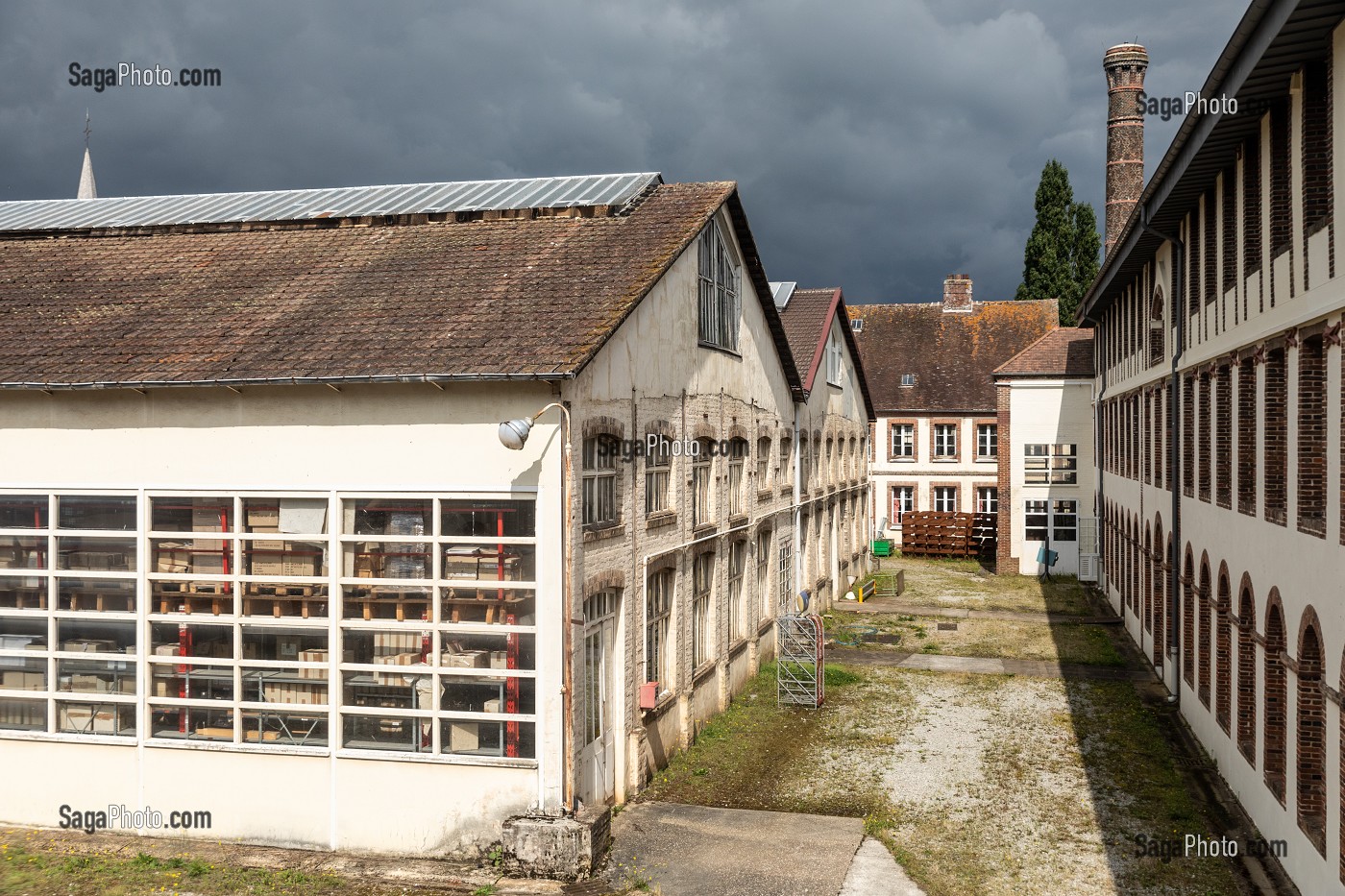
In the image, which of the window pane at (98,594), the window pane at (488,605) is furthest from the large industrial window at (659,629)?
the window pane at (98,594)

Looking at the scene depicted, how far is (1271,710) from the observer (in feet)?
39.9

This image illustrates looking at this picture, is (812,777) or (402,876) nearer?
(402,876)

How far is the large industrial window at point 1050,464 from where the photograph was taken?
37.6 metres

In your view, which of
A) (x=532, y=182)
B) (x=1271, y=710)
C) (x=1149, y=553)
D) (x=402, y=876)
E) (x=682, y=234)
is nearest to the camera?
(x=402, y=876)

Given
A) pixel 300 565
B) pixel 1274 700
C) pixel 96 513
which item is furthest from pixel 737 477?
pixel 96 513

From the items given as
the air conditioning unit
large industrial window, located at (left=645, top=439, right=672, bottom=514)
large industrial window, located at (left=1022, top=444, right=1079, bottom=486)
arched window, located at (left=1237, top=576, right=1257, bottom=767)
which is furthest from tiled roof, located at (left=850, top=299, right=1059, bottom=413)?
the air conditioning unit

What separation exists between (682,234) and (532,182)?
415 cm

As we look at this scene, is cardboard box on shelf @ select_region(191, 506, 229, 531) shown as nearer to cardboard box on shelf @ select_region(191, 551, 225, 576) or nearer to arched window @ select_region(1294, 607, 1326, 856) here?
cardboard box on shelf @ select_region(191, 551, 225, 576)

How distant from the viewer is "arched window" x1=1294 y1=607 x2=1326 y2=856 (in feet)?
34.7

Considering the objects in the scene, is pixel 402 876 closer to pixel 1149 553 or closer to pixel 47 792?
pixel 47 792

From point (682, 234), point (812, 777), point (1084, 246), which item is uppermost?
point (1084, 246)

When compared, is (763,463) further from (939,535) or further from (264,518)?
(939,535)

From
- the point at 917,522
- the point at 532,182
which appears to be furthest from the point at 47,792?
the point at 917,522

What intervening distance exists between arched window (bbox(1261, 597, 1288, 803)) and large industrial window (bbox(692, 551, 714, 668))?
305 inches
